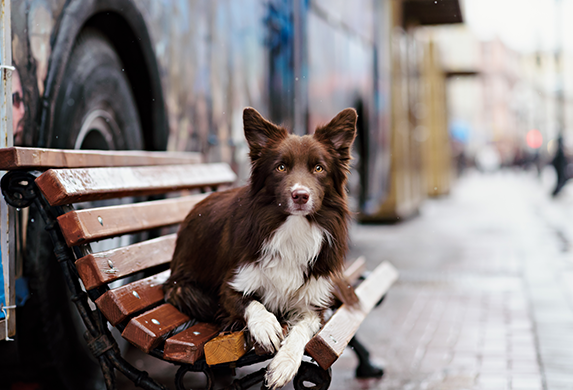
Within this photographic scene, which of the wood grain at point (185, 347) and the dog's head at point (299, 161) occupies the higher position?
the dog's head at point (299, 161)

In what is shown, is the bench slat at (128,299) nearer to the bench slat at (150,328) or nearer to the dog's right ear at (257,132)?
the bench slat at (150,328)

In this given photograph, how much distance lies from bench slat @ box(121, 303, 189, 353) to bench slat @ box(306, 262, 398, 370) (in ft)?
2.32

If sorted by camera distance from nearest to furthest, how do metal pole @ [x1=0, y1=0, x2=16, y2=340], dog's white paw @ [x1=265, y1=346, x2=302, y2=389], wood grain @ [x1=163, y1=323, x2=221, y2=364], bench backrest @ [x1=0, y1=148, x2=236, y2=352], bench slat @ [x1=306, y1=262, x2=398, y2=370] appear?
dog's white paw @ [x1=265, y1=346, x2=302, y2=389] < bench slat @ [x1=306, y1=262, x2=398, y2=370] < wood grain @ [x1=163, y1=323, x2=221, y2=364] < bench backrest @ [x1=0, y1=148, x2=236, y2=352] < metal pole @ [x1=0, y1=0, x2=16, y2=340]

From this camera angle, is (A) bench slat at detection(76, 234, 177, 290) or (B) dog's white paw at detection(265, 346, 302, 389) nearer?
(B) dog's white paw at detection(265, 346, 302, 389)

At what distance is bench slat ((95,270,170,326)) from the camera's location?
104 inches

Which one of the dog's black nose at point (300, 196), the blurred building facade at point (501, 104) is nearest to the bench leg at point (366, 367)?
the dog's black nose at point (300, 196)

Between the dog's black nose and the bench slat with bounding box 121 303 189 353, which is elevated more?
the dog's black nose

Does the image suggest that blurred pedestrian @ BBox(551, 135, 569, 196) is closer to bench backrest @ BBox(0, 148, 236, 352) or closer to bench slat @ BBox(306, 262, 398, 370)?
bench slat @ BBox(306, 262, 398, 370)

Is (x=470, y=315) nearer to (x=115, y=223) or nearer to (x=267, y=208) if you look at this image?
(x=267, y=208)

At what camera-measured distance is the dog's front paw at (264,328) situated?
2.43 m

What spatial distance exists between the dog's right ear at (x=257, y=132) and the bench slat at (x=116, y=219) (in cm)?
83

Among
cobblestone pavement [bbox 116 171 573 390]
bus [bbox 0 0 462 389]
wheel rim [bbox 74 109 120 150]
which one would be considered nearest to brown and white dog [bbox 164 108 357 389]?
bus [bbox 0 0 462 389]

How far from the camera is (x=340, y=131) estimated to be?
8.95ft

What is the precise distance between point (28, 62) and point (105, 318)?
A: 5.16 ft
